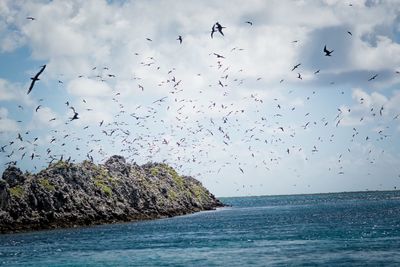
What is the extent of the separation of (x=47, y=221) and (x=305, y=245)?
71856 millimetres

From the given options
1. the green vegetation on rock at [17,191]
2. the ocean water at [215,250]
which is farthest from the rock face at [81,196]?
the ocean water at [215,250]

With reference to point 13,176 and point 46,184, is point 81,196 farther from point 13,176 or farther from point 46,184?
point 13,176

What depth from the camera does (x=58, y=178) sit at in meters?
123

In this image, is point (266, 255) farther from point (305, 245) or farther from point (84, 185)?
point (84, 185)

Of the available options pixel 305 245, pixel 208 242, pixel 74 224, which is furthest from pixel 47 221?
pixel 305 245

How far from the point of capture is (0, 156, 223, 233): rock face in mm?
108438

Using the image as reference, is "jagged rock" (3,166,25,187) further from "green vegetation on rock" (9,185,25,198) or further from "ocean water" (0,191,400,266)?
"ocean water" (0,191,400,266)

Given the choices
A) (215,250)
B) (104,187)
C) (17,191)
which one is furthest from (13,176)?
(215,250)

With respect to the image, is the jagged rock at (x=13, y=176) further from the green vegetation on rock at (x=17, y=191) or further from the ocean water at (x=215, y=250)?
the ocean water at (x=215, y=250)

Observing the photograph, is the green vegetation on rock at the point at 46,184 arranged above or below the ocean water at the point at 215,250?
above

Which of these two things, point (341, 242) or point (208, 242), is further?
point (208, 242)

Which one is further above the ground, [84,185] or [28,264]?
[84,185]

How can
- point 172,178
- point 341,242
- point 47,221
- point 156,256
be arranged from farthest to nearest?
1. point 172,178
2. point 47,221
3. point 341,242
4. point 156,256

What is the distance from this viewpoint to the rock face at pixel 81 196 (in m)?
108
